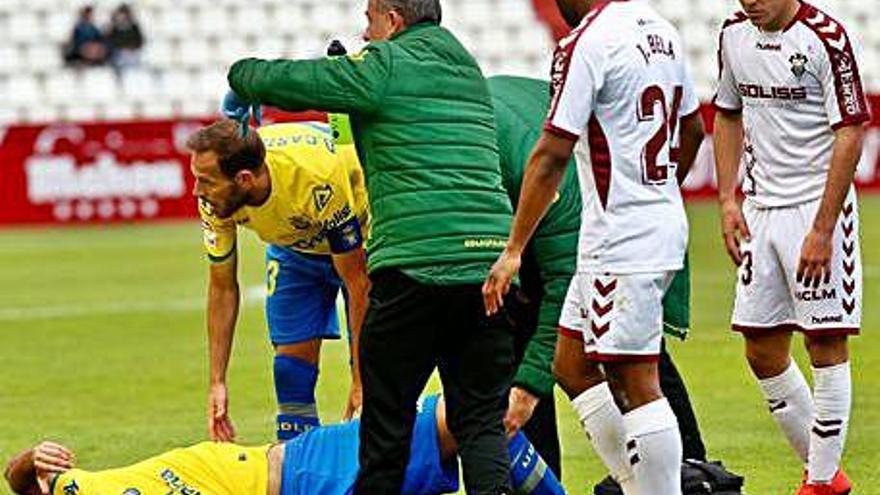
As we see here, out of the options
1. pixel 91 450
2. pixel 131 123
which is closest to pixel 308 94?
pixel 91 450

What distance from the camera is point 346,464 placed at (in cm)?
841

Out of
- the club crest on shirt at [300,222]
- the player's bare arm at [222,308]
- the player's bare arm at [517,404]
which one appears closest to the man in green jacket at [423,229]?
the player's bare arm at [517,404]

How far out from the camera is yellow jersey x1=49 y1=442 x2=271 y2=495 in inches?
327

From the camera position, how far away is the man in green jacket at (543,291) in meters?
8.01

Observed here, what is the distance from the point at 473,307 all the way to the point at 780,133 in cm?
169

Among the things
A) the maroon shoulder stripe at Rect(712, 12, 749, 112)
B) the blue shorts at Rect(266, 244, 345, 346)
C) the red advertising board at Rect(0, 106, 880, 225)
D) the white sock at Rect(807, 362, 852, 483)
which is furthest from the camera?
the red advertising board at Rect(0, 106, 880, 225)

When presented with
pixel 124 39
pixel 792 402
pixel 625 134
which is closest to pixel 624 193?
pixel 625 134

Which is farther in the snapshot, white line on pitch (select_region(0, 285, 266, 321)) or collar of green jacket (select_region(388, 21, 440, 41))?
white line on pitch (select_region(0, 285, 266, 321))

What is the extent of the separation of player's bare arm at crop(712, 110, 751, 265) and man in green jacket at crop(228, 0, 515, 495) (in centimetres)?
137

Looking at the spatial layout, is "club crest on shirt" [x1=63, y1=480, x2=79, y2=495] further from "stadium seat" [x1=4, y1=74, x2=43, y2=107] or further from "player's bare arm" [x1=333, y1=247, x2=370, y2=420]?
"stadium seat" [x1=4, y1=74, x2=43, y2=107]

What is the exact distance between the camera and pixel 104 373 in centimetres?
1412

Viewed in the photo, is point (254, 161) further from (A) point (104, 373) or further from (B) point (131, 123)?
(B) point (131, 123)

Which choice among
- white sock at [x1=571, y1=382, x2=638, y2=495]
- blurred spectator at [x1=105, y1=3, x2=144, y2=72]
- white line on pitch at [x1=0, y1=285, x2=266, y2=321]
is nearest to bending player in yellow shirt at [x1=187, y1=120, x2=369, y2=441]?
white sock at [x1=571, y1=382, x2=638, y2=495]

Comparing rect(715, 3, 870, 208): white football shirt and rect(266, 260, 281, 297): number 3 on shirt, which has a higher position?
rect(715, 3, 870, 208): white football shirt
